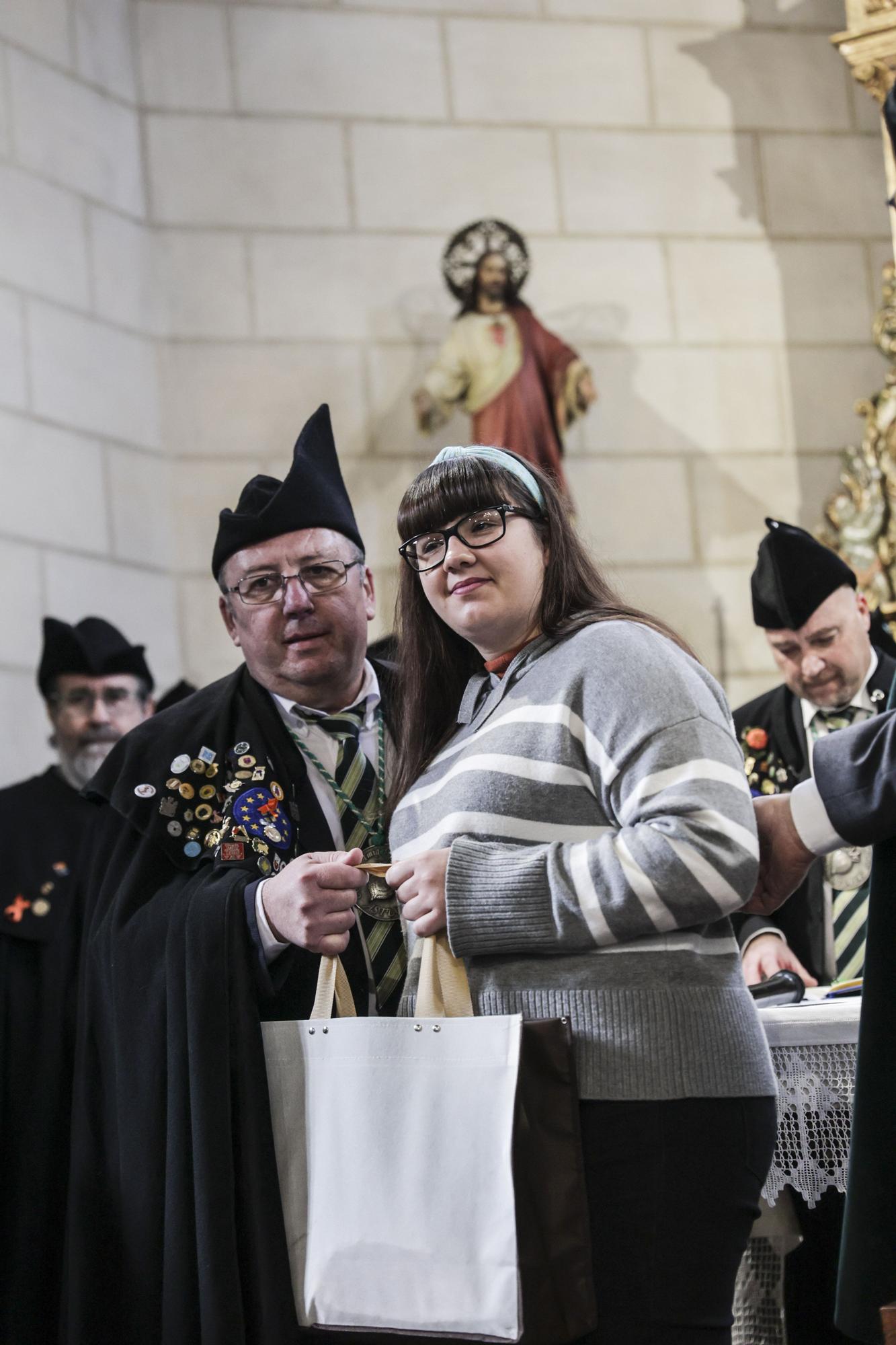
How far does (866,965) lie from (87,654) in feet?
13.1

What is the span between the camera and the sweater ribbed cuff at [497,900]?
6.97 ft

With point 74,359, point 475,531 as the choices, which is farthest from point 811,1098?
point 74,359

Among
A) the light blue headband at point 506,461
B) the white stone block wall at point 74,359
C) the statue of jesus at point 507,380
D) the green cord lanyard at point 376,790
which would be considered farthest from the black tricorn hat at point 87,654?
the light blue headband at point 506,461

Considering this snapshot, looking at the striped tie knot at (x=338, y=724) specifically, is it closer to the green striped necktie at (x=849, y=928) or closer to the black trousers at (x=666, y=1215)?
the black trousers at (x=666, y=1215)

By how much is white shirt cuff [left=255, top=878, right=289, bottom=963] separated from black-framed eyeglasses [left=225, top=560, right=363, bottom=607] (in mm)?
638

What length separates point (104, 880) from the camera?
9.69 feet

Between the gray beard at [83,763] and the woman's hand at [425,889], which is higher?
the gray beard at [83,763]

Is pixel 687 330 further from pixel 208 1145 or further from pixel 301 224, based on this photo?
pixel 208 1145

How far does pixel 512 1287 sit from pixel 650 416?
6237mm

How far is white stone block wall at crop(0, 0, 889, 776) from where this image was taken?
7.17 meters

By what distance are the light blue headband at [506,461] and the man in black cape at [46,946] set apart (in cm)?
193

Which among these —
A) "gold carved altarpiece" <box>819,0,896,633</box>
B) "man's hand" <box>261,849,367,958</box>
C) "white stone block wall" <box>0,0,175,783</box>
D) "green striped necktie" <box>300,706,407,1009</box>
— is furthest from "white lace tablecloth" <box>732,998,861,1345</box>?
"white stone block wall" <box>0,0,175,783</box>

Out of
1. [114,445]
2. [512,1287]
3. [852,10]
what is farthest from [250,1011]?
[852,10]

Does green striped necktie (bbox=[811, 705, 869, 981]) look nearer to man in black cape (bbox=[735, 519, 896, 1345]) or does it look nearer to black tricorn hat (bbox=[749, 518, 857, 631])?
man in black cape (bbox=[735, 519, 896, 1345])
